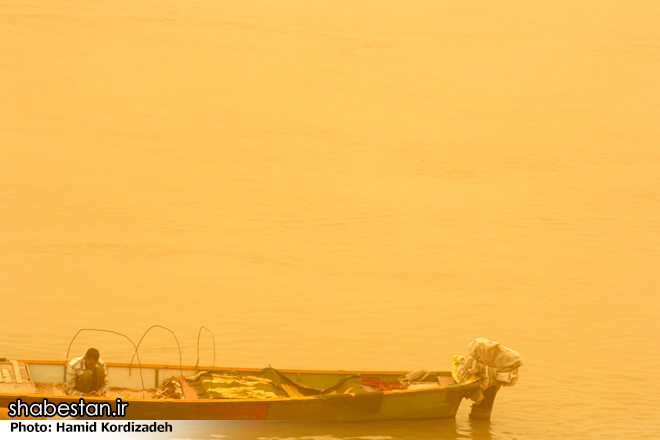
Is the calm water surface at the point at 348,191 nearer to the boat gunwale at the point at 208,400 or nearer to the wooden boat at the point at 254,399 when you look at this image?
the wooden boat at the point at 254,399

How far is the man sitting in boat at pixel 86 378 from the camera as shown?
7.87 meters

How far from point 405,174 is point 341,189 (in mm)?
1837

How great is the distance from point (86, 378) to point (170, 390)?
0.85 meters

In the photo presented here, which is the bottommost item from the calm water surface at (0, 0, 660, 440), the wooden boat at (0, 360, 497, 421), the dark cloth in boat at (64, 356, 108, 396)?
the wooden boat at (0, 360, 497, 421)

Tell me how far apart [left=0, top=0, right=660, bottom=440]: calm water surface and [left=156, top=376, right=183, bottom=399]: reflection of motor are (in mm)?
485

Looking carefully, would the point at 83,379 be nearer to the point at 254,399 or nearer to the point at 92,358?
the point at 92,358

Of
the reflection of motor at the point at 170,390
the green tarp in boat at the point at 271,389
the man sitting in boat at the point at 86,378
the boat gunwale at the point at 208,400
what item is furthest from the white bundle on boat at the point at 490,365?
the man sitting in boat at the point at 86,378

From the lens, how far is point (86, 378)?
25.8 feet

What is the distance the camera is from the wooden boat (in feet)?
25.1

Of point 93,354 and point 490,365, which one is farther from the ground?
point 93,354

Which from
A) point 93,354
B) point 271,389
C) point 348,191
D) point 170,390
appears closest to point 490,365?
point 271,389

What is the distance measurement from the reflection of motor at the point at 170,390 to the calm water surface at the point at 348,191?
0.48m

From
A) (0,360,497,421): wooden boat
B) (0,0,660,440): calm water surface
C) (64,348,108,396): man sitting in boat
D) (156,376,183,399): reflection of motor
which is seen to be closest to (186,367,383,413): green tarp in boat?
(0,360,497,421): wooden boat

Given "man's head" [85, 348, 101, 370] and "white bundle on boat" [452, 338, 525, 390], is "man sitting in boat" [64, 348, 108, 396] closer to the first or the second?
"man's head" [85, 348, 101, 370]
